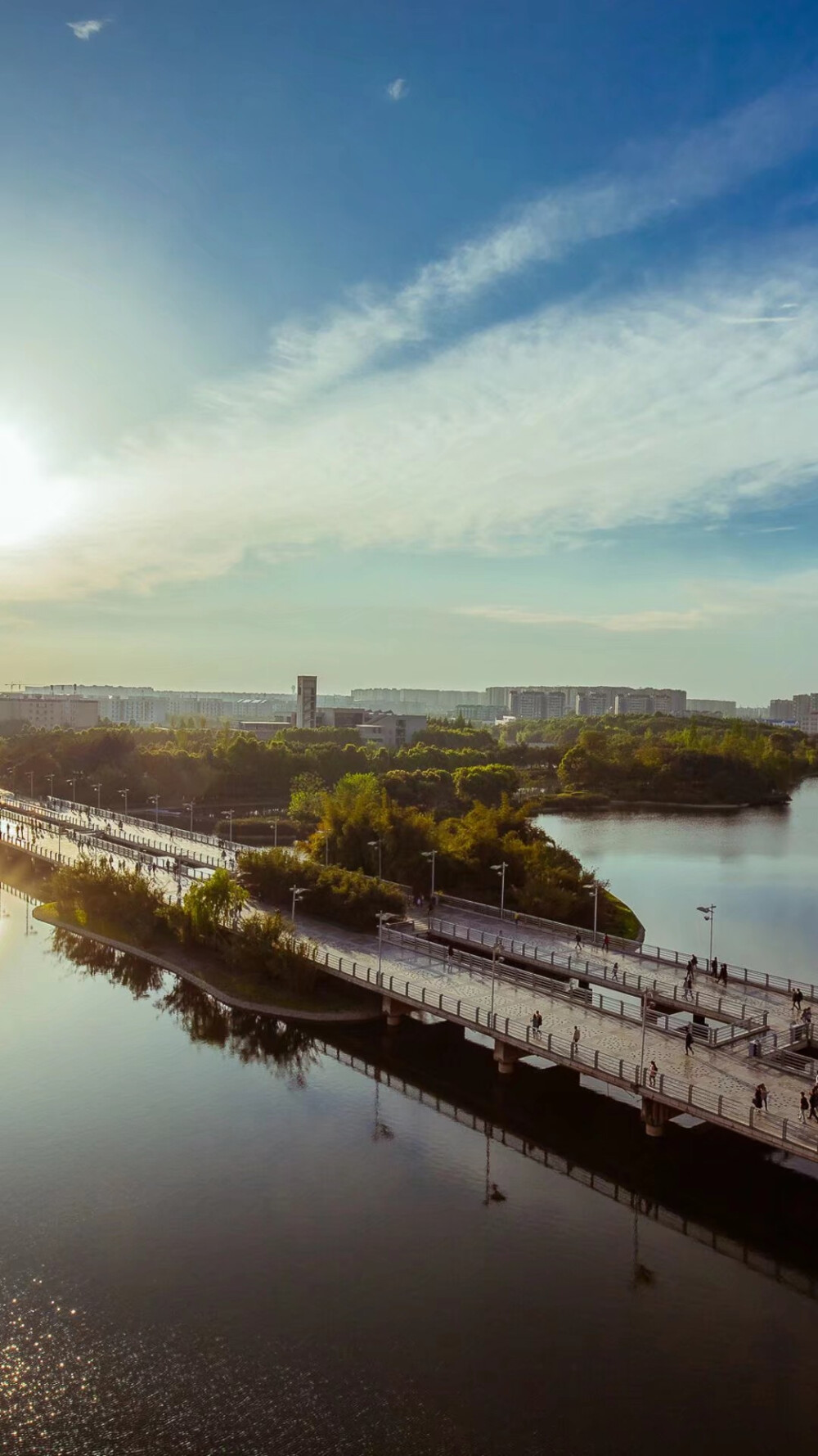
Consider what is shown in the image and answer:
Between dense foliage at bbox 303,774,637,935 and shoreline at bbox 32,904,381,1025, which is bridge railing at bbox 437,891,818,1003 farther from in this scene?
shoreline at bbox 32,904,381,1025

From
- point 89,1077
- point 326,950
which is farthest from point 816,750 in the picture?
point 89,1077

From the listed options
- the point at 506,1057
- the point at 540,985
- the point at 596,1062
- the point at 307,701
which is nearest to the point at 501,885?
the point at 540,985

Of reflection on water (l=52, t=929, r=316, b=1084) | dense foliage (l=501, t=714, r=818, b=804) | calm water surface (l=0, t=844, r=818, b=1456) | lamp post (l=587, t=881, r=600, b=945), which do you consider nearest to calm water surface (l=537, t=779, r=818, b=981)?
lamp post (l=587, t=881, r=600, b=945)

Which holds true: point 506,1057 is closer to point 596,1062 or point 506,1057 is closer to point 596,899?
point 596,1062

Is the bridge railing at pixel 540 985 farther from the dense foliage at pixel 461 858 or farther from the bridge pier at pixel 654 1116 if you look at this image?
the dense foliage at pixel 461 858

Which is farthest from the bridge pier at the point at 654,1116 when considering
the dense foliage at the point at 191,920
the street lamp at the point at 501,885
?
the street lamp at the point at 501,885

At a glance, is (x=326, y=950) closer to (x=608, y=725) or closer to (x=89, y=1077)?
(x=89, y=1077)
